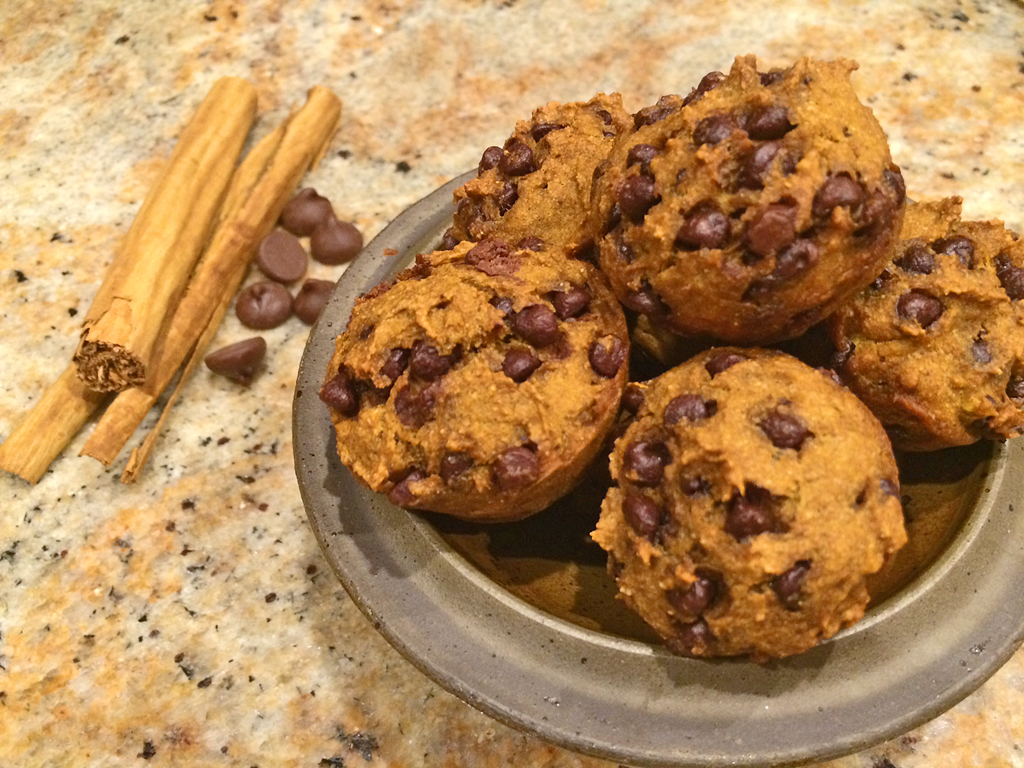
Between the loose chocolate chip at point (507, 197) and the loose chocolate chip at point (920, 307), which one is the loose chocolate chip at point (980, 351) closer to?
the loose chocolate chip at point (920, 307)

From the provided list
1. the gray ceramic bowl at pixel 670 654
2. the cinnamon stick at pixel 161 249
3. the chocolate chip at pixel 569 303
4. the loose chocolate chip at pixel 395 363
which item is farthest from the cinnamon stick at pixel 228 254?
the chocolate chip at pixel 569 303

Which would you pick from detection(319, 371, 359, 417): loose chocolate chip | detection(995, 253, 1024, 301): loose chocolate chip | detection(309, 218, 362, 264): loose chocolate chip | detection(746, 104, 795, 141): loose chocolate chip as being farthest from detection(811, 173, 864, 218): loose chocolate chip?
detection(309, 218, 362, 264): loose chocolate chip

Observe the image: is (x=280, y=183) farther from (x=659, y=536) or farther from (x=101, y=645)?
(x=659, y=536)

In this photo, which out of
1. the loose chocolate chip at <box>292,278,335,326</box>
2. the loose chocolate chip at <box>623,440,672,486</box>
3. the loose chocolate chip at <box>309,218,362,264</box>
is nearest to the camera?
the loose chocolate chip at <box>623,440,672,486</box>

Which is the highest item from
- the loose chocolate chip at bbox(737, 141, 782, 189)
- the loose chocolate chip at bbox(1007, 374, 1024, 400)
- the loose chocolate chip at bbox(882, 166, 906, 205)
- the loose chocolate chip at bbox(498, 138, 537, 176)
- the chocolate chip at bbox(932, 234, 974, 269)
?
the loose chocolate chip at bbox(737, 141, 782, 189)

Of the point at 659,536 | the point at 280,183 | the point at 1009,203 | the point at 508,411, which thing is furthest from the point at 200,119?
the point at 1009,203

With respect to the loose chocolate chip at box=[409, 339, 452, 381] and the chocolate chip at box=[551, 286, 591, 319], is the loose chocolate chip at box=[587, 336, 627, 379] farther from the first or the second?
the loose chocolate chip at box=[409, 339, 452, 381]

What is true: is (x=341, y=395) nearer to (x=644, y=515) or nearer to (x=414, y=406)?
(x=414, y=406)
